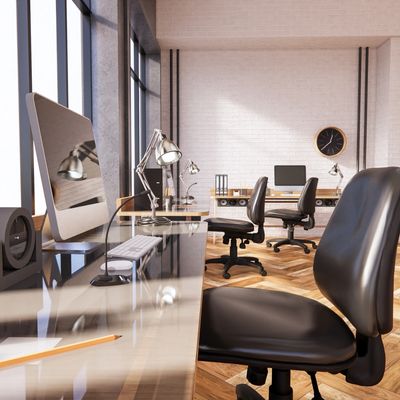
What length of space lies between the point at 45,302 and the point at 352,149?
6.19 m

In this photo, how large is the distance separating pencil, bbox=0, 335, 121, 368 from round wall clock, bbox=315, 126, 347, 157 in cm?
606

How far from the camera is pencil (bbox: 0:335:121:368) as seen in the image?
1.66 feet

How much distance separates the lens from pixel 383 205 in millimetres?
945

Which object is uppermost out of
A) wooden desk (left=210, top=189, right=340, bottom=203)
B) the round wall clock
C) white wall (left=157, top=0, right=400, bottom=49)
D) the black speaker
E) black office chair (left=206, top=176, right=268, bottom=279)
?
white wall (left=157, top=0, right=400, bottom=49)

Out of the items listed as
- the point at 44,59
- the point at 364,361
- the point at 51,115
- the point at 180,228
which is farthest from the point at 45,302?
the point at 44,59

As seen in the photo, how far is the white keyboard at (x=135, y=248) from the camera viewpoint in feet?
3.87

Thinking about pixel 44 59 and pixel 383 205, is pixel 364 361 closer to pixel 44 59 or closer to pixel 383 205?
pixel 383 205

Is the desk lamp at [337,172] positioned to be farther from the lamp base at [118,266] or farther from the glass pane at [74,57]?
the lamp base at [118,266]

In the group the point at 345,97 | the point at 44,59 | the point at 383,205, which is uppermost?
the point at 345,97

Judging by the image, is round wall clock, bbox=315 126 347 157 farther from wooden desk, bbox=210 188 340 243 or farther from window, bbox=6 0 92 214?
window, bbox=6 0 92 214

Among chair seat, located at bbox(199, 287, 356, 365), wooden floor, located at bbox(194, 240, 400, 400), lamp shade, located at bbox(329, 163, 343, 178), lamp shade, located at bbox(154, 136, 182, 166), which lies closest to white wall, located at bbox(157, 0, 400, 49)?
lamp shade, located at bbox(329, 163, 343, 178)

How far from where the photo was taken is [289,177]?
5922mm

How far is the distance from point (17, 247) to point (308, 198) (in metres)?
4.39


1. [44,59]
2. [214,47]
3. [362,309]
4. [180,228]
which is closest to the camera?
[362,309]
